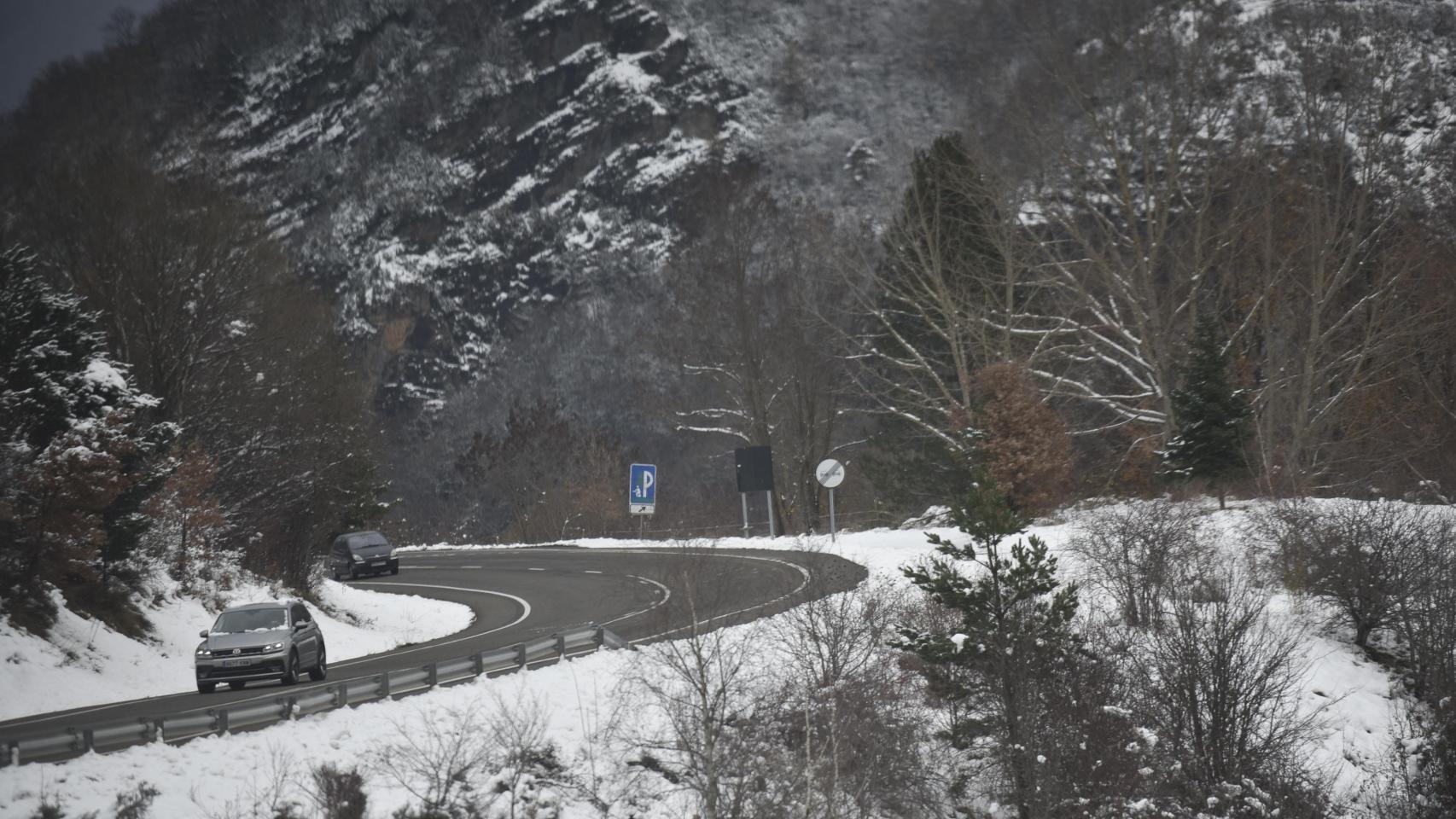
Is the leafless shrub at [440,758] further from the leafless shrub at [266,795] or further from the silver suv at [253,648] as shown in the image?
the silver suv at [253,648]

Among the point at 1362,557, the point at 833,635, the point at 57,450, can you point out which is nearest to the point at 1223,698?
the point at 1362,557

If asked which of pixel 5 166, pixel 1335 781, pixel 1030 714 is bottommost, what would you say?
pixel 1335 781

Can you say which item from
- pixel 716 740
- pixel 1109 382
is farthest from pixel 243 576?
pixel 1109 382

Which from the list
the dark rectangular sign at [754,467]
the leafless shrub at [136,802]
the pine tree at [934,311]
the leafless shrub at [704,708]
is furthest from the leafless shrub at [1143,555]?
the leafless shrub at [136,802]

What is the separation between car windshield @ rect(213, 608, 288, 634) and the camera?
19953 millimetres

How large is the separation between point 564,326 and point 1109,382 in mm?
85906

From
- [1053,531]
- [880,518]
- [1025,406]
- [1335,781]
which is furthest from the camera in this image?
[880,518]

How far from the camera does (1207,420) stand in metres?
31.5

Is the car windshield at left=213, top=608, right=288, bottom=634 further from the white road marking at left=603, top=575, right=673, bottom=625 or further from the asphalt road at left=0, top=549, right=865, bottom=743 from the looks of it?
the white road marking at left=603, top=575, right=673, bottom=625

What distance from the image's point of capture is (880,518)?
44719mm

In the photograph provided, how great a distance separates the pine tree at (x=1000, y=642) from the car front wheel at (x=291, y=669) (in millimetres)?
10767

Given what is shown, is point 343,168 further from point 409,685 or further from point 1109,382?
point 409,685

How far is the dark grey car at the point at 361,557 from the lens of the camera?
4050 cm

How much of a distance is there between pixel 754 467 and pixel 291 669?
66.1 feet
